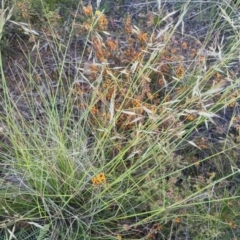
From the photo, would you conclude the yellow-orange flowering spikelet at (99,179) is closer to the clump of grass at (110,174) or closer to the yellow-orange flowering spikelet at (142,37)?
the clump of grass at (110,174)

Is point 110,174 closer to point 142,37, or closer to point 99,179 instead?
point 99,179

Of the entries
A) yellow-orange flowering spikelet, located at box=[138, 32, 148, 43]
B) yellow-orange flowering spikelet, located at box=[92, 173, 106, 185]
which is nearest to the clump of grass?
yellow-orange flowering spikelet, located at box=[92, 173, 106, 185]

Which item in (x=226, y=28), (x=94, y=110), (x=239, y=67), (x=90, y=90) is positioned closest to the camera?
(x=94, y=110)

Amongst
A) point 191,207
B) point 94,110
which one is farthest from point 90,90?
point 191,207

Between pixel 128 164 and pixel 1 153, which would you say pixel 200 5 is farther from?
pixel 1 153

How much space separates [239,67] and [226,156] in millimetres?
430

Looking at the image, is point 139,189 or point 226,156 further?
point 226,156

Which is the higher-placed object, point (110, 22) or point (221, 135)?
point (110, 22)

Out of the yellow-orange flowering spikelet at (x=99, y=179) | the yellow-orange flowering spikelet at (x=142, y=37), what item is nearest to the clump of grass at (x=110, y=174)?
the yellow-orange flowering spikelet at (x=99, y=179)

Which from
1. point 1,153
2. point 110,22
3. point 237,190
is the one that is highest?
point 110,22

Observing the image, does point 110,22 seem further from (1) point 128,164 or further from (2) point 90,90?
(1) point 128,164

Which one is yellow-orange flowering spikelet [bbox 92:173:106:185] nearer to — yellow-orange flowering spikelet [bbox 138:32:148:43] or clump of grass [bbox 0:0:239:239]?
clump of grass [bbox 0:0:239:239]

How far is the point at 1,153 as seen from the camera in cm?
161

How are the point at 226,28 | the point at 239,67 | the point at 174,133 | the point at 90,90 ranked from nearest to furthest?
1. the point at 174,133
2. the point at 90,90
3. the point at 239,67
4. the point at 226,28
